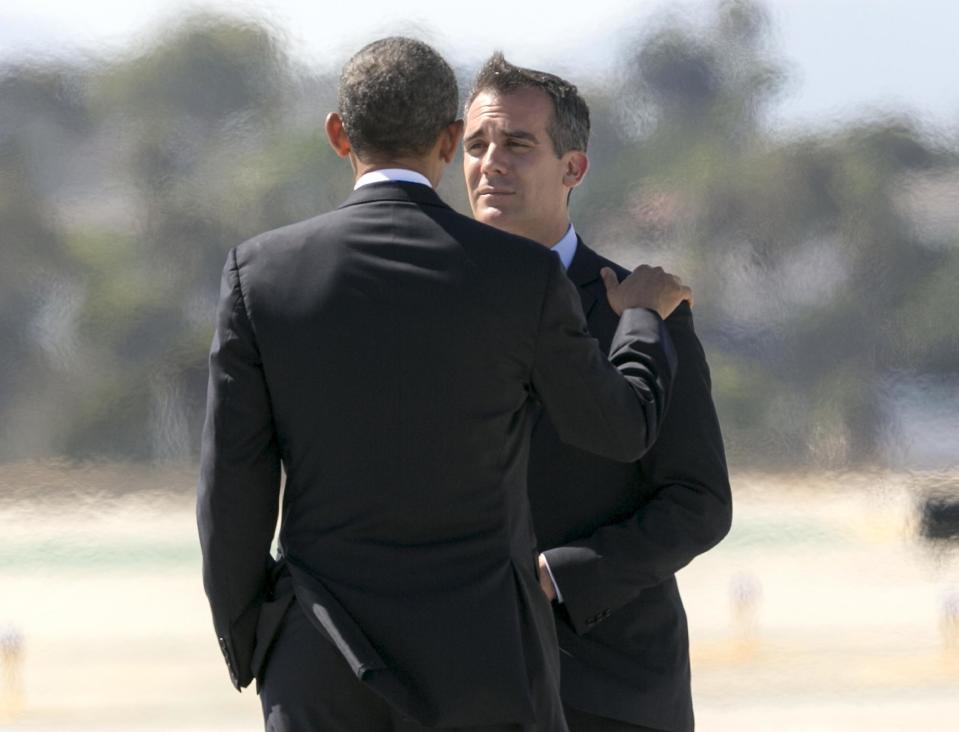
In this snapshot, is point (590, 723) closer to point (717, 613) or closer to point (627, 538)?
point (627, 538)

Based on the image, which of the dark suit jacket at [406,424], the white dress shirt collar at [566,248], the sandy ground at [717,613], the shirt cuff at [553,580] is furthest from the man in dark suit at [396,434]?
the sandy ground at [717,613]

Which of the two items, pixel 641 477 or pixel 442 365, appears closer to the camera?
pixel 442 365

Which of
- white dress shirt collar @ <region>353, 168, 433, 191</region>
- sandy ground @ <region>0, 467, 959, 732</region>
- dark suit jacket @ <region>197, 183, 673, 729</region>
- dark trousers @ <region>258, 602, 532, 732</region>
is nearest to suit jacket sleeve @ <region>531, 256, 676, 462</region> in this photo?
dark suit jacket @ <region>197, 183, 673, 729</region>

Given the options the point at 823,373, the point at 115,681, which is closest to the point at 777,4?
the point at 823,373

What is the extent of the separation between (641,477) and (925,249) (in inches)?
231

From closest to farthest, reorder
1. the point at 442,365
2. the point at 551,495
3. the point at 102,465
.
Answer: the point at 442,365 → the point at 551,495 → the point at 102,465

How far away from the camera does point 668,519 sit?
4.91 ft

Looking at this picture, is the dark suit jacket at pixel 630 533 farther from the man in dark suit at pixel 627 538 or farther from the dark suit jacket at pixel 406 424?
the dark suit jacket at pixel 406 424

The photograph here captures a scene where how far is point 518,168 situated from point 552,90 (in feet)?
0.31

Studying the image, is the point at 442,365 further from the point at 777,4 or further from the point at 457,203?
the point at 777,4

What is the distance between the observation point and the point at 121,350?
22.5ft

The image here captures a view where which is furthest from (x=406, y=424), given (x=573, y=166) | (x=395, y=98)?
(x=573, y=166)

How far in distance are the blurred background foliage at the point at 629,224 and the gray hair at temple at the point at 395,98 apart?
18.0 feet

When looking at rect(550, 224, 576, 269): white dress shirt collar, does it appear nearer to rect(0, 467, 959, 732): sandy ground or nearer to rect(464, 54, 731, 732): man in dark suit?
rect(464, 54, 731, 732): man in dark suit
